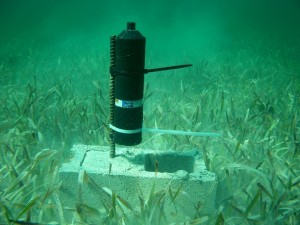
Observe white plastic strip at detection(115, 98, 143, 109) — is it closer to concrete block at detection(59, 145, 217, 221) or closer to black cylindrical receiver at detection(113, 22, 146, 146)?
black cylindrical receiver at detection(113, 22, 146, 146)

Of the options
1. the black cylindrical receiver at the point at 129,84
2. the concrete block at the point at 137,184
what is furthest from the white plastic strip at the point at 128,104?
the concrete block at the point at 137,184

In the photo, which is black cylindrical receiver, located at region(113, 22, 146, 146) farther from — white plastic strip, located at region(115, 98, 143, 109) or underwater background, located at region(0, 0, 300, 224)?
underwater background, located at region(0, 0, 300, 224)

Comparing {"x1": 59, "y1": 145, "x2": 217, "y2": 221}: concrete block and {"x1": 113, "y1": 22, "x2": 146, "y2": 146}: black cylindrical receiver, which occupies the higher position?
{"x1": 113, "y1": 22, "x2": 146, "y2": 146}: black cylindrical receiver

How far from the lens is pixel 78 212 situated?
265 centimetres

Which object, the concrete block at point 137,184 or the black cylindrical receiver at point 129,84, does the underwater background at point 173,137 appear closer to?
the concrete block at point 137,184

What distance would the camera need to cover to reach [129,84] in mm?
2871

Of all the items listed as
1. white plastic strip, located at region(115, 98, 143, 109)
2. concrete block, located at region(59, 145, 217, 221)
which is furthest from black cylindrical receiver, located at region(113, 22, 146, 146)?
concrete block, located at region(59, 145, 217, 221)

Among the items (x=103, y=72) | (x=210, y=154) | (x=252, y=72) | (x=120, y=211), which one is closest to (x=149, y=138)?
(x=210, y=154)

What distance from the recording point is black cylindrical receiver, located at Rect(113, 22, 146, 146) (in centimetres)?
277

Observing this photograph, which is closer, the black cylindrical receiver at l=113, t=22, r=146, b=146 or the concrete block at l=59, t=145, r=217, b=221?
the black cylindrical receiver at l=113, t=22, r=146, b=146

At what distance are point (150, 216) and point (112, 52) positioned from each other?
167 centimetres

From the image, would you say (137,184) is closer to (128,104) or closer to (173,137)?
(128,104)

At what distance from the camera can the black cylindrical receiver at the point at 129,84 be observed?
277 cm

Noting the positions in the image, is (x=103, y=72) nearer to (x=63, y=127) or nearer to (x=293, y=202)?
(x=63, y=127)
